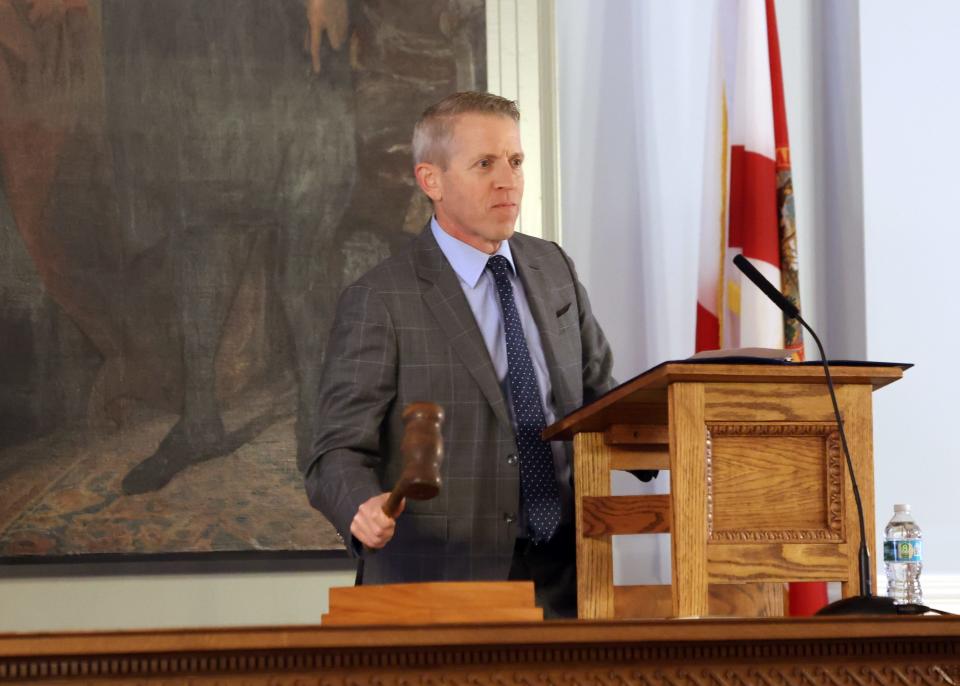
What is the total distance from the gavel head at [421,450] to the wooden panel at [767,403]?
74cm

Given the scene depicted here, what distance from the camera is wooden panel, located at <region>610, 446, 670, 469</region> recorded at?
2986mm

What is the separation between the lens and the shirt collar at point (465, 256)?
312 centimetres

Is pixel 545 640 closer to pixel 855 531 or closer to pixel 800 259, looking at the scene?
pixel 855 531

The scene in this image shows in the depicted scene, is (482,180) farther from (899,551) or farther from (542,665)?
(542,665)

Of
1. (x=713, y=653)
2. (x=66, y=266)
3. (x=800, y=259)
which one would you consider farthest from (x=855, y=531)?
(x=66, y=266)

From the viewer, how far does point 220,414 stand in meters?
4.08

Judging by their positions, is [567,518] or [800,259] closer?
[567,518]

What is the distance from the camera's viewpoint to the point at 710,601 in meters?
3.07

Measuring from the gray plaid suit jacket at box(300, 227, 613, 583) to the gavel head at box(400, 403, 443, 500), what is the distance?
1.13m

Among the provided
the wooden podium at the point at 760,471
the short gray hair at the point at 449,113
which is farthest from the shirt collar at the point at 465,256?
the wooden podium at the point at 760,471

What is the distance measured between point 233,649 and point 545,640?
39cm

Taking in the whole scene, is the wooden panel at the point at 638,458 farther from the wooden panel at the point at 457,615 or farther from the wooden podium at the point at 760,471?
the wooden panel at the point at 457,615

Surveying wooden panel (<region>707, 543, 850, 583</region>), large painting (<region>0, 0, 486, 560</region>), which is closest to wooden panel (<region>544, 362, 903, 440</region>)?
wooden panel (<region>707, 543, 850, 583</region>)

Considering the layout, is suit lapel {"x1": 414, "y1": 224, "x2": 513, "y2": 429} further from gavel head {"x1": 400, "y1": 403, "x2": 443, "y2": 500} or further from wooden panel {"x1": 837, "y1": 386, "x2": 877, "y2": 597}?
gavel head {"x1": 400, "y1": 403, "x2": 443, "y2": 500}
